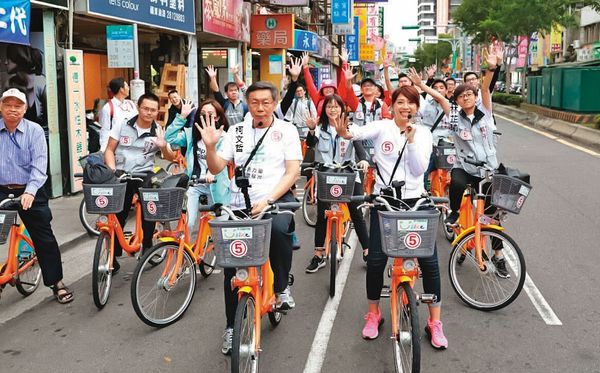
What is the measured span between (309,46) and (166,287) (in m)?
23.6

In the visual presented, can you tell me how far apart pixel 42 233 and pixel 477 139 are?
4009 millimetres

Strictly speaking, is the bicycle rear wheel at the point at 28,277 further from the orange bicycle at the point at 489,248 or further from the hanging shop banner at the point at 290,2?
the hanging shop banner at the point at 290,2

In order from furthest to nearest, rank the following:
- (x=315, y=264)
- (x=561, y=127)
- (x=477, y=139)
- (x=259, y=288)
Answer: (x=561, y=127)
(x=315, y=264)
(x=477, y=139)
(x=259, y=288)

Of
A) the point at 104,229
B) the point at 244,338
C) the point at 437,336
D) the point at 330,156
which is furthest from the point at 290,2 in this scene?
the point at 244,338

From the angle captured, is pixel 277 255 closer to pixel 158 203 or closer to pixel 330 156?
pixel 158 203

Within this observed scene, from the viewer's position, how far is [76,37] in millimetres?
15336

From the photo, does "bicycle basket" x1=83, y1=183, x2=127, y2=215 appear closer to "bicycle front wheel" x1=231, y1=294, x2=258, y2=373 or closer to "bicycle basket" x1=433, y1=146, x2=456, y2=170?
"bicycle front wheel" x1=231, y1=294, x2=258, y2=373

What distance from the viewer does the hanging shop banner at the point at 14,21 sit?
27.9 ft

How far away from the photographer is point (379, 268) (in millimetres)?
4457

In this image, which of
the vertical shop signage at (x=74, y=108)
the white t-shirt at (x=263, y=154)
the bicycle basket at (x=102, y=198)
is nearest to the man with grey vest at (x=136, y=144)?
the bicycle basket at (x=102, y=198)

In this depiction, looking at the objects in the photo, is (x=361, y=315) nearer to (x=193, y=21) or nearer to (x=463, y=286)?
(x=463, y=286)

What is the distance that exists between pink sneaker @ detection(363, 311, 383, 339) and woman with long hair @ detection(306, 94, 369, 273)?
1736mm

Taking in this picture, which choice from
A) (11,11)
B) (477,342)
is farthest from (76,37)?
(477,342)

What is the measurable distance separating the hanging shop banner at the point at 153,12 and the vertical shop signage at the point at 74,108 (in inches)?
37.2
